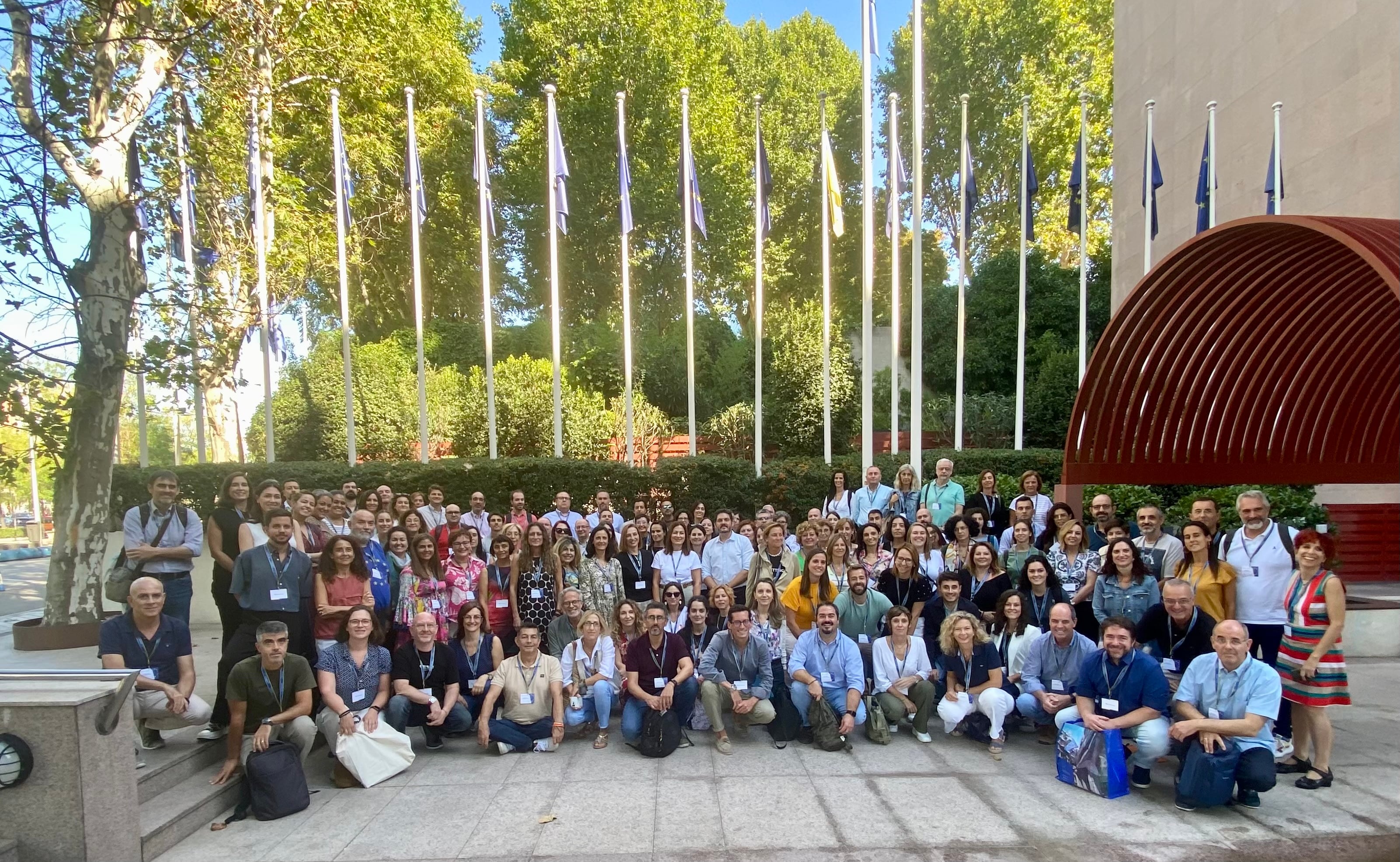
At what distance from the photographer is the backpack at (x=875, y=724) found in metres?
6.01

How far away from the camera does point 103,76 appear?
8445 mm

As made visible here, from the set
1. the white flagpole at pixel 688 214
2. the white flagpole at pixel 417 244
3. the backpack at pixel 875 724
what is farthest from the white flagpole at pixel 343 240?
the backpack at pixel 875 724

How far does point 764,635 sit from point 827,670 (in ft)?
1.89

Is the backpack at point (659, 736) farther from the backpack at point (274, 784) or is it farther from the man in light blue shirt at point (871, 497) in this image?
the man in light blue shirt at point (871, 497)

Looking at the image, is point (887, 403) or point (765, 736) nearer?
point (765, 736)

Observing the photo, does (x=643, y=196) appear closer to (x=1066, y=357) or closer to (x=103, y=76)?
(x=1066, y=357)

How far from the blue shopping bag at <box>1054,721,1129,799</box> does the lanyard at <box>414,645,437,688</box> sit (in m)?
4.41

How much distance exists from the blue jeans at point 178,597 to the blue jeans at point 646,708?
3495 millimetres

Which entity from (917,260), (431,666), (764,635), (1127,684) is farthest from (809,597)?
(917,260)

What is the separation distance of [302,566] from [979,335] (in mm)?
22667

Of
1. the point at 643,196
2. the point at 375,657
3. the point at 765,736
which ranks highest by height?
the point at 643,196

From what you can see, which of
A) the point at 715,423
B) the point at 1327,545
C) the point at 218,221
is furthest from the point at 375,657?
the point at 715,423

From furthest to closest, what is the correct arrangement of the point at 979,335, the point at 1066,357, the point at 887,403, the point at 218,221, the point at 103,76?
the point at 979,335
the point at 887,403
the point at 1066,357
the point at 218,221
the point at 103,76

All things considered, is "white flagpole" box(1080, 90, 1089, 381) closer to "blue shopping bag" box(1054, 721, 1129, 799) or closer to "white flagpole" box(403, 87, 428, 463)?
"blue shopping bag" box(1054, 721, 1129, 799)
